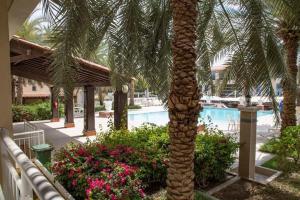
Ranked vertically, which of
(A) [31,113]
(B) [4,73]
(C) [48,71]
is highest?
(C) [48,71]

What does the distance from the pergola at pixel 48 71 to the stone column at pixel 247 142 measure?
4.63 metres

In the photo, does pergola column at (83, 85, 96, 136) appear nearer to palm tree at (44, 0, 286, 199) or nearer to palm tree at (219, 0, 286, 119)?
palm tree at (44, 0, 286, 199)

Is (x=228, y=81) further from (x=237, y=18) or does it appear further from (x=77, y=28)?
(x=77, y=28)

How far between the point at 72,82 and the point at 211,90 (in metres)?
4.76

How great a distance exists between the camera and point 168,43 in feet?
21.1

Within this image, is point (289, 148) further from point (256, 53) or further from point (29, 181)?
point (29, 181)

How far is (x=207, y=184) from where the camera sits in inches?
281

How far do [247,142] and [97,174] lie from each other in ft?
15.4

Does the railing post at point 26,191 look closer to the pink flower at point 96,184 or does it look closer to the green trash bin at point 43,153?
the pink flower at point 96,184

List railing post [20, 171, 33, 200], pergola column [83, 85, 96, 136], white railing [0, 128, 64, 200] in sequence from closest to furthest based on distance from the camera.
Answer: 1. white railing [0, 128, 64, 200]
2. railing post [20, 171, 33, 200]
3. pergola column [83, 85, 96, 136]

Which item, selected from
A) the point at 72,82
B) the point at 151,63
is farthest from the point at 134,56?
the point at 72,82

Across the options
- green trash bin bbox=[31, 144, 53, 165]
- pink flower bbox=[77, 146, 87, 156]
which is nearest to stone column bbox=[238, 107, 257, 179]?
pink flower bbox=[77, 146, 87, 156]

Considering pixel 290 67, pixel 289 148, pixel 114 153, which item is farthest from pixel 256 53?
pixel 290 67

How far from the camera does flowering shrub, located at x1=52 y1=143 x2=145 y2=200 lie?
13.7 feet
